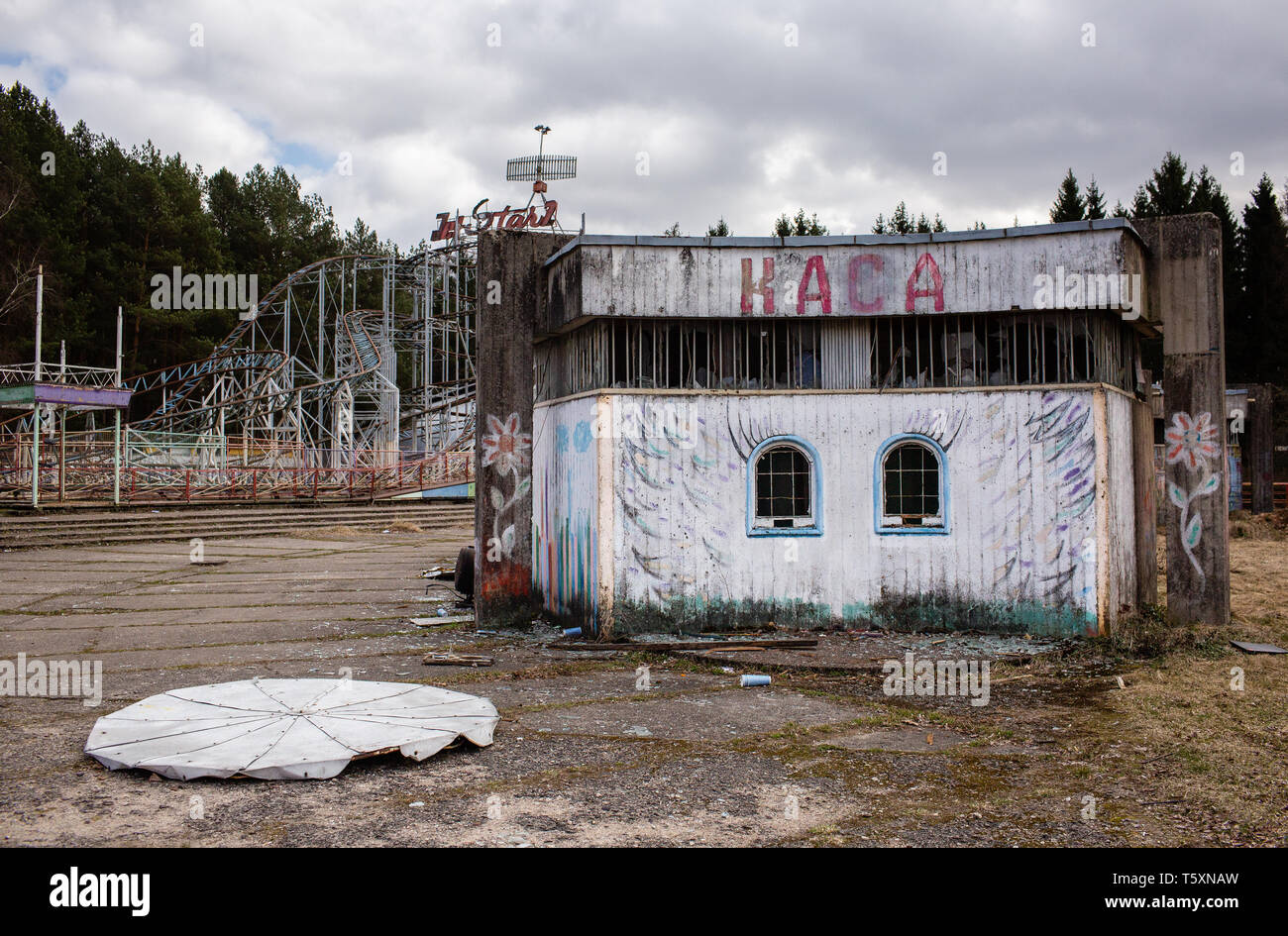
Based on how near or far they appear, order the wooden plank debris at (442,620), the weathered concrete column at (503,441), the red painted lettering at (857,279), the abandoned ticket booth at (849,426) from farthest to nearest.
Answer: the wooden plank debris at (442,620) < the weathered concrete column at (503,441) < the red painted lettering at (857,279) < the abandoned ticket booth at (849,426)

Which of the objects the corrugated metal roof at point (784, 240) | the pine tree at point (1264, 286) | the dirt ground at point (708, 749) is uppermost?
the pine tree at point (1264, 286)

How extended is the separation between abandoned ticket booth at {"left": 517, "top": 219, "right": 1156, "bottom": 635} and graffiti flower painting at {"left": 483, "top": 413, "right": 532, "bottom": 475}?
0.90 metres

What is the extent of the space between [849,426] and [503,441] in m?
4.09

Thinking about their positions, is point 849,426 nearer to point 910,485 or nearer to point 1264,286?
point 910,485

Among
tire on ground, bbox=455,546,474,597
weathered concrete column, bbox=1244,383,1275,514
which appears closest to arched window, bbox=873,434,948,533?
tire on ground, bbox=455,546,474,597

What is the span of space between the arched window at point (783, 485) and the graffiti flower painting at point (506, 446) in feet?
9.36

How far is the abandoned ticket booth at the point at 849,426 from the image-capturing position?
9.94 meters

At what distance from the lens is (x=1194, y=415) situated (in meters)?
10.3

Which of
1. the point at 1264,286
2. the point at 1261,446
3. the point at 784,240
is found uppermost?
the point at 1264,286

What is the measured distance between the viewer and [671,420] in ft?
33.8

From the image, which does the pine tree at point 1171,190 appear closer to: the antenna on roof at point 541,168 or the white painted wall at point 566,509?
the antenna on roof at point 541,168

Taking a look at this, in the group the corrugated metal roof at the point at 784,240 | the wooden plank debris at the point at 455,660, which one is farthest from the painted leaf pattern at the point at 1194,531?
the wooden plank debris at the point at 455,660

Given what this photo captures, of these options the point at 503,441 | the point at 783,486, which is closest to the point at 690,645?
the point at 783,486

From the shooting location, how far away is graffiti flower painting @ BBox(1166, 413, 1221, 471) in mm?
10180
